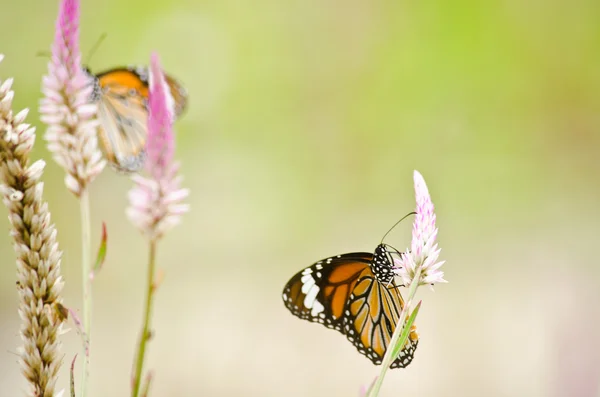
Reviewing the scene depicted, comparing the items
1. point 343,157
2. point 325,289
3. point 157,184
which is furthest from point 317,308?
point 343,157

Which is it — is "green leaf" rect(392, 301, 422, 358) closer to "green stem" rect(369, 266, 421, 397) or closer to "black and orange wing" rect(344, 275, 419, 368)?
"green stem" rect(369, 266, 421, 397)

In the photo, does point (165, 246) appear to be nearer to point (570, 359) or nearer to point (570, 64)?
point (570, 359)

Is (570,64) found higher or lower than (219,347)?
higher

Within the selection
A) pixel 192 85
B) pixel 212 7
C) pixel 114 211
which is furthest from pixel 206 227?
pixel 212 7

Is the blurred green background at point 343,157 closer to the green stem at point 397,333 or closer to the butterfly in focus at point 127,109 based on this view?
the butterfly in focus at point 127,109

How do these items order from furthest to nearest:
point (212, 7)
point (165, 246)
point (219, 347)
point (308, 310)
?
1. point (212, 7)
2. point (165, 246)
3. point (219, 347)
4. point (308, 310)

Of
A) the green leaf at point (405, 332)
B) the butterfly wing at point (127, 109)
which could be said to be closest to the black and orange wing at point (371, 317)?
the green leaf at point (405, 332)
